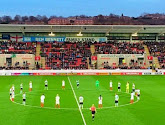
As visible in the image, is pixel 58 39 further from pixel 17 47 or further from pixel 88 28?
pixel 17 47

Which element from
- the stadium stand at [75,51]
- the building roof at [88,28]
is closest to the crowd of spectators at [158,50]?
the stadium stand at [75,51]

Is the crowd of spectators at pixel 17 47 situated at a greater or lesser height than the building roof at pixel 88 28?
lesser

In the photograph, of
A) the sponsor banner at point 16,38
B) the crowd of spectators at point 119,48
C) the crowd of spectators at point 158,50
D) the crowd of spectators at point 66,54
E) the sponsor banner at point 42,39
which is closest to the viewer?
the crowd of spectators at point 66,54

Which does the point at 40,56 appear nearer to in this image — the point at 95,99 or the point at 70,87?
the point at 70,87

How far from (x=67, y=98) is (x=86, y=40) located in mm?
45199

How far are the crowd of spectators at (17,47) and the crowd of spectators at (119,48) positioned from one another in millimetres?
14921

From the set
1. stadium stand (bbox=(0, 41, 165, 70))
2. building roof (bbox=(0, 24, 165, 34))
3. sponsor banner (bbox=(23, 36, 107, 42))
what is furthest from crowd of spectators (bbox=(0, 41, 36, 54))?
building roof (bbox=(0, 24, 165, 34))

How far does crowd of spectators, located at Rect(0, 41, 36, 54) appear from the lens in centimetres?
6812

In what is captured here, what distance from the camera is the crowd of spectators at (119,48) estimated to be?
230ft

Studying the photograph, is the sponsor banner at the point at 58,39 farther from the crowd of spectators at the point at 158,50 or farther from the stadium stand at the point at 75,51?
the crowd of spectators at the point at 158,50

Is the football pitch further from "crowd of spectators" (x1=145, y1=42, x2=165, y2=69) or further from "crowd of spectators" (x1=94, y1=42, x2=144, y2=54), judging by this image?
"crowd of spectators" (x1=94, y1=42, x2=144, y2=54)

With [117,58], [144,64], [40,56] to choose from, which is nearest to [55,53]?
[40,56]

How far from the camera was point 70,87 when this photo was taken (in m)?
41.2

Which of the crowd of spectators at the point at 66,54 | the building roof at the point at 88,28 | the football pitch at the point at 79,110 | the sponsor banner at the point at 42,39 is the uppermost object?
the building roof at the point at 88,28
